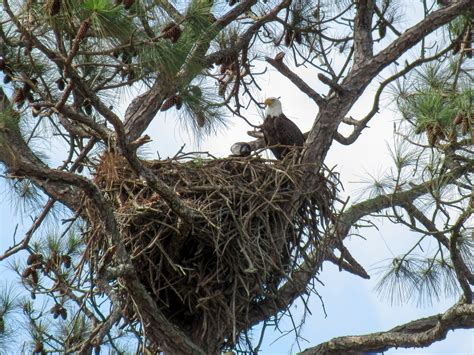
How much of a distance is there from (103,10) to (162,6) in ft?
2.14

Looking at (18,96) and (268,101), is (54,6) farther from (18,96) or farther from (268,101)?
(268,101)

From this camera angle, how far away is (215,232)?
Answer: 4.80 metres

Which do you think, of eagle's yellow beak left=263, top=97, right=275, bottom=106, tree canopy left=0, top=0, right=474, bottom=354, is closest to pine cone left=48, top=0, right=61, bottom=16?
tree canopy left=0, top=0, right=474, bottom=354

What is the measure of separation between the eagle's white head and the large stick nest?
4.31ft

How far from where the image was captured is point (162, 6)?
4.54 meters

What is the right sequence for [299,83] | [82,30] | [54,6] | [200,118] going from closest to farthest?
[82,30] < [54,6] < [299,83] < [200,118]

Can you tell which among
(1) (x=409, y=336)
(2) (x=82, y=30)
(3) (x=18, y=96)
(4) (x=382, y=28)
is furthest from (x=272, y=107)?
(2) (x=82, y=30)

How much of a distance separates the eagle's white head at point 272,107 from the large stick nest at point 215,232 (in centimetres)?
131

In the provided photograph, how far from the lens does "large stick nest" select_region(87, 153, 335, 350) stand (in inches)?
190

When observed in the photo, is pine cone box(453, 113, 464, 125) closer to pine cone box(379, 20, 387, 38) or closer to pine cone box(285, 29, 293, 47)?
pine cone box(379, 20, 387, 38)

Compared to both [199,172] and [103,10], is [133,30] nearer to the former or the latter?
[103,10]

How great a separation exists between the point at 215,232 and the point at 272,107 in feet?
6.53

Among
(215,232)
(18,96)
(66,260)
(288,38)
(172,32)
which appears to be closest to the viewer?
(172,32)

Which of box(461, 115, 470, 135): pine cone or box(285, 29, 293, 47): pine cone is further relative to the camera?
box(285, 29, 293, 47): pine cone
